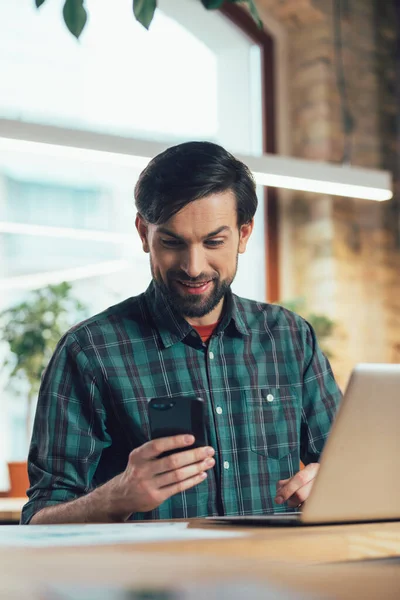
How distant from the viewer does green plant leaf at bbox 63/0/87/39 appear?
151cm

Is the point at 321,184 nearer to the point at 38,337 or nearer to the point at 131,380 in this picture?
the point at 38,337

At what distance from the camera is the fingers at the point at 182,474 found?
142 cm

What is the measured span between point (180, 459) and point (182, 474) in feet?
0.09

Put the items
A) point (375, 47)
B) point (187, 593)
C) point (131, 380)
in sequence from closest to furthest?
1. point (187, 593)
2. point (131, 380)
3. point (375, 47)

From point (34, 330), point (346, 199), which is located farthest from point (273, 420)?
point (346, 199)

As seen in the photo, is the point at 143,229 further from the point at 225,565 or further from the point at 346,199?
the point at 346,199

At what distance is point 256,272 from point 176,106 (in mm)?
1070

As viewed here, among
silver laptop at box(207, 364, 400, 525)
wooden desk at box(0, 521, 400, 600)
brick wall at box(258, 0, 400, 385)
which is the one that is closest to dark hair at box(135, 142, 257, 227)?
silver laptop at box(207, 364, 400, 525)

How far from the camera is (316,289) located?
Answer: 5.09m

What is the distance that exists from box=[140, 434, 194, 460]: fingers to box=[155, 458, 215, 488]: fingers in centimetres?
4

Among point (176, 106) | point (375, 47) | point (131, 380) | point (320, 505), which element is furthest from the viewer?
point (375, 47)

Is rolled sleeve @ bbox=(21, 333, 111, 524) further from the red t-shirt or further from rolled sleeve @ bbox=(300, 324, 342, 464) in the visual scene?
rolled sleeve @ bbox=(300, 324, 342, 464)

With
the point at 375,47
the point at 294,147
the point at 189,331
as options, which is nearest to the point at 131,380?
the point at 189,331

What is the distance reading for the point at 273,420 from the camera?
6.83ft
